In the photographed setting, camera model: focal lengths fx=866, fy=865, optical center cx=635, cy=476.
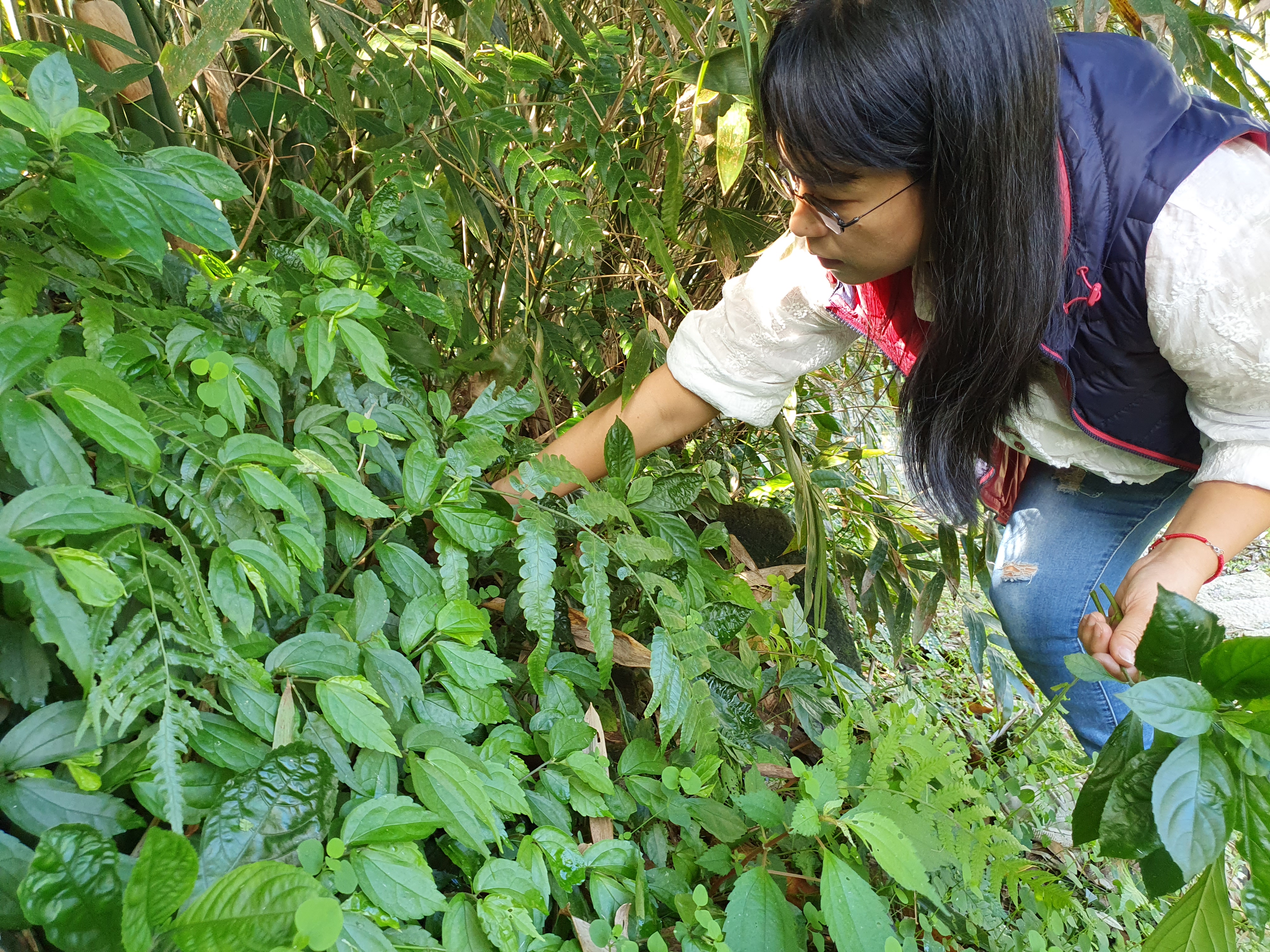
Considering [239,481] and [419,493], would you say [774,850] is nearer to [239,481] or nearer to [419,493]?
[419,493]

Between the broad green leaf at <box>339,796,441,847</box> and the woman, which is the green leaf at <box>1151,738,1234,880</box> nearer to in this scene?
the woman

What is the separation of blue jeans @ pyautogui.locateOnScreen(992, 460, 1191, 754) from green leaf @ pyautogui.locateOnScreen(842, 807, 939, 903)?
646mm

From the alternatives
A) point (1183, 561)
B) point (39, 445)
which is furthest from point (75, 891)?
point (1183, 561)

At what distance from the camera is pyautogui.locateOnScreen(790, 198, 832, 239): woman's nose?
3.71 feet

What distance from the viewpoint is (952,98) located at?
3.33ft

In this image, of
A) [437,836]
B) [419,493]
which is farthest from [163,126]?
[437,836]

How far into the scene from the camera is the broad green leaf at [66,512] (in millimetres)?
597

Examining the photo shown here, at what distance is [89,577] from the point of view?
610mm

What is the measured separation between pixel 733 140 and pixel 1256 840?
1019 millimetres

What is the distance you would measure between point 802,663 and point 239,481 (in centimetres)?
122

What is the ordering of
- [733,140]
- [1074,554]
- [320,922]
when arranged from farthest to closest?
1. [1074,554]
2. [733,140]
3. [320,922]

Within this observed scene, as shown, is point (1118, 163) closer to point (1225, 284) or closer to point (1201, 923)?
point (1225, 284)

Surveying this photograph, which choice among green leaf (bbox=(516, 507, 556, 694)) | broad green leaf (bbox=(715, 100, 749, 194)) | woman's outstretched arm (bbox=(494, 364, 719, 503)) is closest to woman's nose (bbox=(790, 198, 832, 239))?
broad green leaf (bbox=(715, 100, 749, 194))

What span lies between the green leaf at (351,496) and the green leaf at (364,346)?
12 cm
